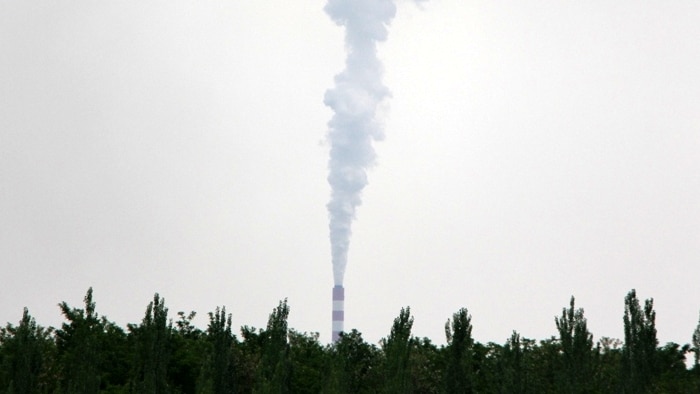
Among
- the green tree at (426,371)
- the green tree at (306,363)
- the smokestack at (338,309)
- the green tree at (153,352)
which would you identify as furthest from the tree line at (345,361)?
the smokestack at (338,309)

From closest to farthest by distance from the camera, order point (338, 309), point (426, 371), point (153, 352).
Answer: point (153, 352), point (426, 371), point (338, 309)

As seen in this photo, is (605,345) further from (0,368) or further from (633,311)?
(0,368)

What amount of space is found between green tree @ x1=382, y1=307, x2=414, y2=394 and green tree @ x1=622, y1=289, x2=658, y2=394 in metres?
11.1

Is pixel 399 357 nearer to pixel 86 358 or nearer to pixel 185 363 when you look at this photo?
pixel 86 358

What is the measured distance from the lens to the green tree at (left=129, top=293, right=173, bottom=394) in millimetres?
49094

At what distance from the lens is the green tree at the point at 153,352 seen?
4909 centimetres

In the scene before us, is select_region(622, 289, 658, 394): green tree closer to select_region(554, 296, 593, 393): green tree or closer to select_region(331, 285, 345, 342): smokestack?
select_region(554, 296, 593, 393): green tree

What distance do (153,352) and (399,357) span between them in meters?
11.8

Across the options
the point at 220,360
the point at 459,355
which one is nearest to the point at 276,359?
the point at 220,360

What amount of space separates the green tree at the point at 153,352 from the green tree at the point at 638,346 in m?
22.8

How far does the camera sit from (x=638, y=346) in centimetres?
5331

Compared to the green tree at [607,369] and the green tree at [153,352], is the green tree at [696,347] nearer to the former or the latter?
the green tree at [607,369]

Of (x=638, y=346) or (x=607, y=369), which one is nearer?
(x=638, y=346)

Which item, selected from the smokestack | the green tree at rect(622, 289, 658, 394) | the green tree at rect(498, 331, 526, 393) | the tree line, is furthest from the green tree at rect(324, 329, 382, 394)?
the smokestack
